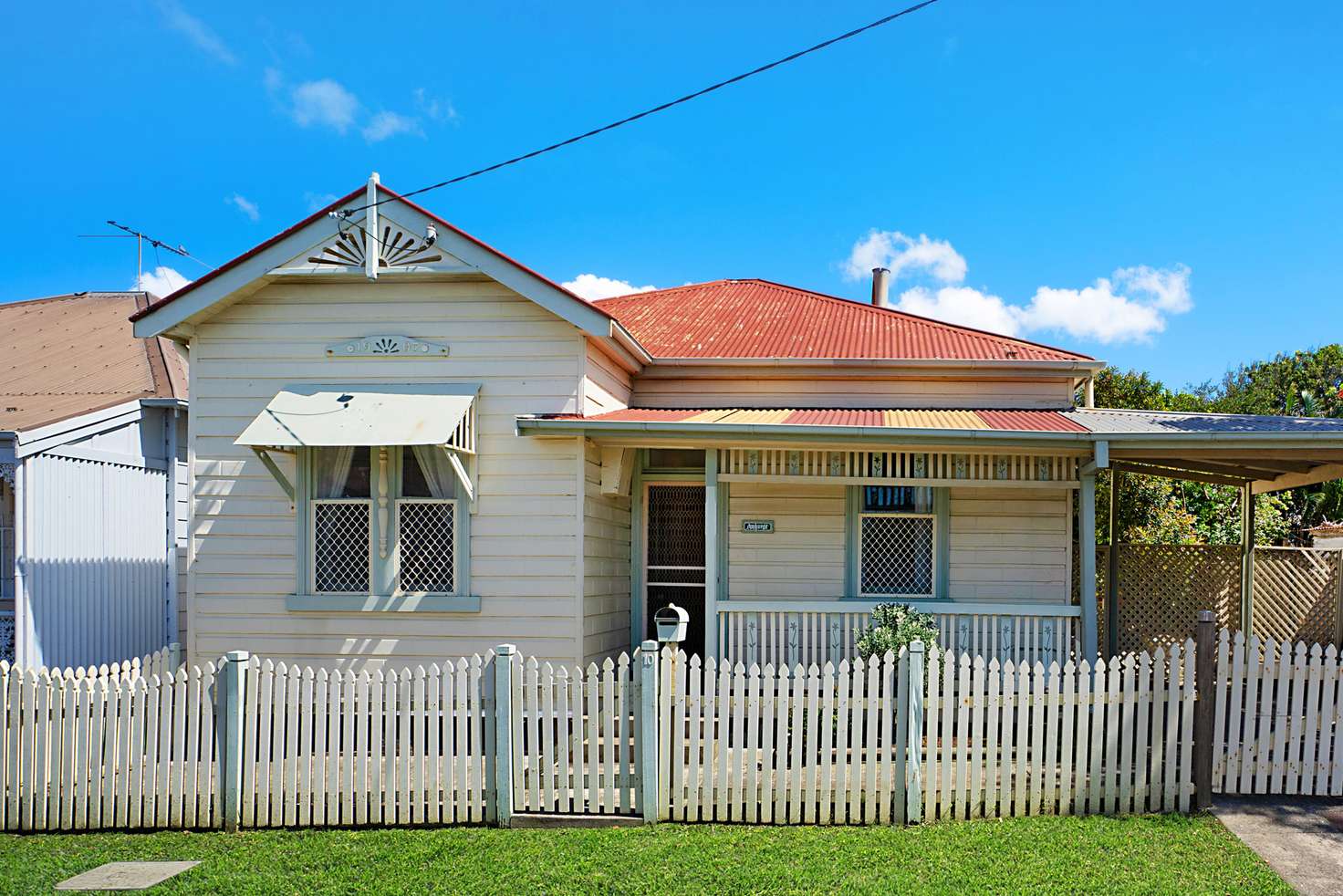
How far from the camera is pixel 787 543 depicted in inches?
496

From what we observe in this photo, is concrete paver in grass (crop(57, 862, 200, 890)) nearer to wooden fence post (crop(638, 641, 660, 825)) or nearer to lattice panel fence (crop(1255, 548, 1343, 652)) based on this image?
wooden fence post (crop(638, 641, 660, 825))

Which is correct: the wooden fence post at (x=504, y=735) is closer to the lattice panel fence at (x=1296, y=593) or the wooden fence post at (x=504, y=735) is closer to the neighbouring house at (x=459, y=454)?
the neighbouring house at (x=459, y=454)

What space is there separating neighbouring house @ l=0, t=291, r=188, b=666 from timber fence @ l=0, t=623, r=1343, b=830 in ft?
11.7

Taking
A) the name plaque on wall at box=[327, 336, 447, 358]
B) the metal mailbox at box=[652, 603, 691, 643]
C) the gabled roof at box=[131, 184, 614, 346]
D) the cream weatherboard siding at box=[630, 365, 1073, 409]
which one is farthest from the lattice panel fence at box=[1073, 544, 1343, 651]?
the name plaque on wall at box=[327, 336, 447, 358]

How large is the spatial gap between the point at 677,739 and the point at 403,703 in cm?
207

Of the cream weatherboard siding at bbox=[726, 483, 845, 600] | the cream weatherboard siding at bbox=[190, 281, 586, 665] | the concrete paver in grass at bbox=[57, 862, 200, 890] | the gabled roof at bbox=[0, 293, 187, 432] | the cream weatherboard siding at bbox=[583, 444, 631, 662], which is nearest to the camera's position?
the concrete paver in grass at bbox=[57, 862, 200, 890]

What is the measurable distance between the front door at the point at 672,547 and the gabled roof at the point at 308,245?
9.75ft

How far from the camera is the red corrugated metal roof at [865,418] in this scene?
10938 millimetres

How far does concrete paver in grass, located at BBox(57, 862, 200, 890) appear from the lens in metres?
6.93

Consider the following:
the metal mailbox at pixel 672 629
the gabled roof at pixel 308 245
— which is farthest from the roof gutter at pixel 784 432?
the metal mailbox at pixel 672 629

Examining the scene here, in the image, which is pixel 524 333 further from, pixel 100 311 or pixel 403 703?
pixel 100 311

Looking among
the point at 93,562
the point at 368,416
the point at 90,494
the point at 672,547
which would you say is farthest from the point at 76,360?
the point at 672,547

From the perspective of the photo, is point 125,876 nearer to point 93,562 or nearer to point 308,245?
point 93,562

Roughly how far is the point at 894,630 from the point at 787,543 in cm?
216
